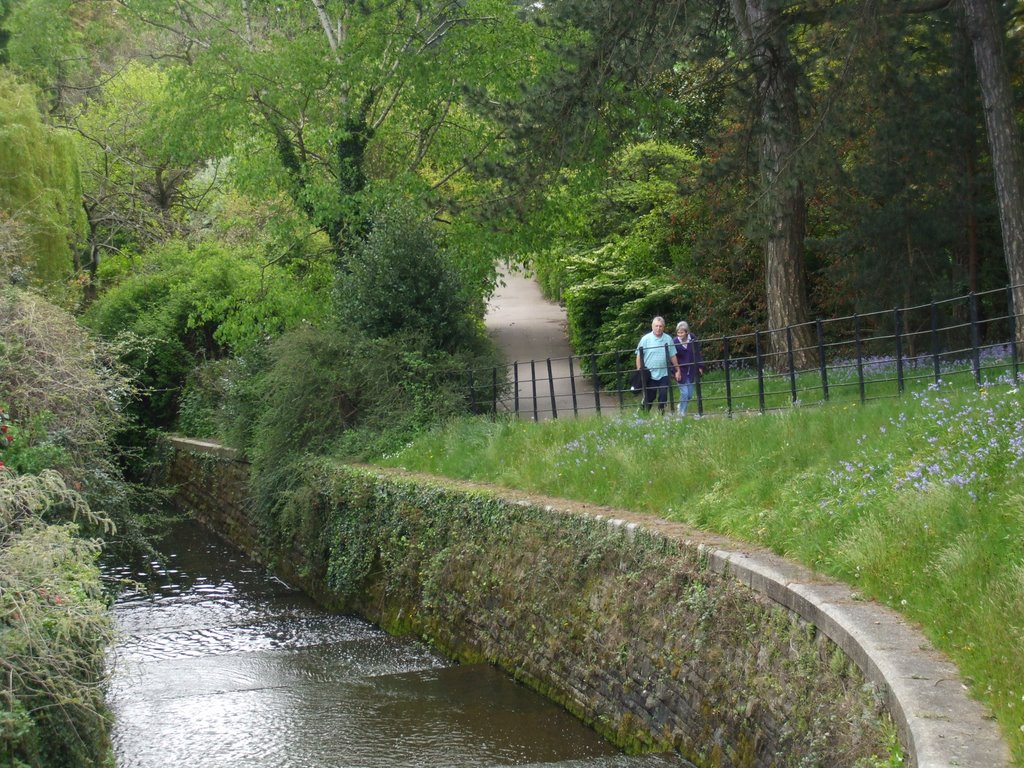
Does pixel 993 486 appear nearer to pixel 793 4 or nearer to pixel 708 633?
pixel 708 633

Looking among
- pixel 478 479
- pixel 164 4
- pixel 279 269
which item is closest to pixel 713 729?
pixel 478 479

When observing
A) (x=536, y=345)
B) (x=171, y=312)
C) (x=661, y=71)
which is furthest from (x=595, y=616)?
(x=536, y=345)

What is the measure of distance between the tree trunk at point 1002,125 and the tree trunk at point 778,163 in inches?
98.4

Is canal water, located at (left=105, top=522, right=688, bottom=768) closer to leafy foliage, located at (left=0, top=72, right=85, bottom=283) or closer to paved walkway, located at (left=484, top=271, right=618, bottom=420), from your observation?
paved walkway, located at (left=484, top=271, right=618, bottom=420)

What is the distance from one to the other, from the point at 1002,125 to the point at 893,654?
1063 cm

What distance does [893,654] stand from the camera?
19.5 feet

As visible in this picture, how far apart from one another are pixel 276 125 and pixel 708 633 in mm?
17771

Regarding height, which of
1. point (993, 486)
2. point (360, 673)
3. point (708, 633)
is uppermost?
point (993, 486)

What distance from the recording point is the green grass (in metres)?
5.98

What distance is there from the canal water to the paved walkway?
618 centimetres

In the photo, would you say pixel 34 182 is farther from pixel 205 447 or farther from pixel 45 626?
pixel 45 626

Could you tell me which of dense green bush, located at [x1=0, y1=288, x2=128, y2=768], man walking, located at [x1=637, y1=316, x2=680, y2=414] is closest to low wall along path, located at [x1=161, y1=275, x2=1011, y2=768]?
man walking, located at [x1=637, y1=316, x2=680, y2=414]

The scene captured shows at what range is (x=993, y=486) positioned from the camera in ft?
23.8

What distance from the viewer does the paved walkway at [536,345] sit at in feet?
77.1
